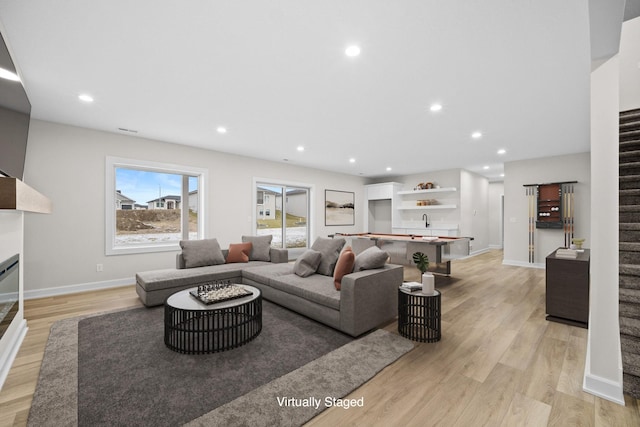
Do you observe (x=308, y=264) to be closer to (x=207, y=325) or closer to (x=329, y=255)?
(x=329, y=255)

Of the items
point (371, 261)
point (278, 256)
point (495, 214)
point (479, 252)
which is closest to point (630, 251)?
point (371, 261)

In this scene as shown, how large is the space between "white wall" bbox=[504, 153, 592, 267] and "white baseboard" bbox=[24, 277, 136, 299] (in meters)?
8.30

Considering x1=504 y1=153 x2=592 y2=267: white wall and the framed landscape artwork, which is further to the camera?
the framed landscape artwork

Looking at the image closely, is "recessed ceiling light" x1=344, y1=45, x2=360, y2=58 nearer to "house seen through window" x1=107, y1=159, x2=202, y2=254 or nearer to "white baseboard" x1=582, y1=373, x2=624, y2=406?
"white baseboard" x1=582, y1=373, x2=624, y2=406

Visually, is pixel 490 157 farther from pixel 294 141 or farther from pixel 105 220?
pixel 105 220

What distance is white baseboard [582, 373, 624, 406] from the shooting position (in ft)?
5.80

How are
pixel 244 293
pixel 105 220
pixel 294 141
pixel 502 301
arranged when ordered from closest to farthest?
1. pixel 244 293
2. pixel 502 301
3. pixel 105 220
4. pixel 294 141

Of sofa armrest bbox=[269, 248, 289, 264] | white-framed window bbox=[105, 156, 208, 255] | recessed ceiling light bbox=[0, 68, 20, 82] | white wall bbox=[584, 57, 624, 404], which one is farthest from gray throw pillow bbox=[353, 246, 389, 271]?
white-framed window bbox=[105, 156, 208, 255]

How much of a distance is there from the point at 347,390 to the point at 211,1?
277cm

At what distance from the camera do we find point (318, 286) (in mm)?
3137

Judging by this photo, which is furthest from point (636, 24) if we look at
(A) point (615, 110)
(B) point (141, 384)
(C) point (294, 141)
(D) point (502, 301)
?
(B) point (141, 384)

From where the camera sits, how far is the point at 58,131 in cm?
412

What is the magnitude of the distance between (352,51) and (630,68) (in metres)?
3.94

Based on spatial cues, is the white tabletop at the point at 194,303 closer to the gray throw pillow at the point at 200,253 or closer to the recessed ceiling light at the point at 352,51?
the gray throw pillow at the point at 200,253
